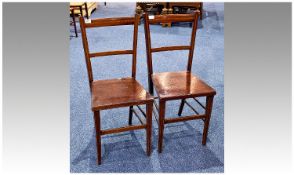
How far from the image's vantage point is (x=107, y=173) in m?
1.87

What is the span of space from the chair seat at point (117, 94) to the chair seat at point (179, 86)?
131mm

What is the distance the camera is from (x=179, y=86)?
1875mm

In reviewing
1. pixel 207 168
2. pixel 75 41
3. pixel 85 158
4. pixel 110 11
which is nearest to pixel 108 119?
pixel 85 158

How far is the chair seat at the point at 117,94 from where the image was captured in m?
1.66

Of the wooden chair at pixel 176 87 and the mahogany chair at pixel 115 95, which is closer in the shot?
the mahogany chair at pixel 115 95

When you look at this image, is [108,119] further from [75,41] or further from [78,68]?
[75,41]

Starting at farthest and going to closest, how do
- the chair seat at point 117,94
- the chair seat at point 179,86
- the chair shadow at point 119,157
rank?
the chair shadow at point 119,157, the chair seat at point 179,86, the chair seat at point 117,94

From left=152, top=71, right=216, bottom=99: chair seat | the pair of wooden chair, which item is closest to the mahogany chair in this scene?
the pair of wooden chair

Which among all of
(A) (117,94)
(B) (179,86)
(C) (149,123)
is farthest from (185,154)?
(A) (117,94)

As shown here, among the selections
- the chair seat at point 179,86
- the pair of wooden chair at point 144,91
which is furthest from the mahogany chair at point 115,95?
the chair seat at point 179,86

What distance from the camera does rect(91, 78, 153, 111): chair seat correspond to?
5.44ft

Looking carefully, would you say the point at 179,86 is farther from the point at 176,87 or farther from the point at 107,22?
the point at 107,22

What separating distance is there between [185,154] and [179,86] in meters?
0.56

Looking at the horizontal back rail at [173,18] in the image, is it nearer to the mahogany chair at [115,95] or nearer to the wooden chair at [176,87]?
the wooden chair at [176,87]
